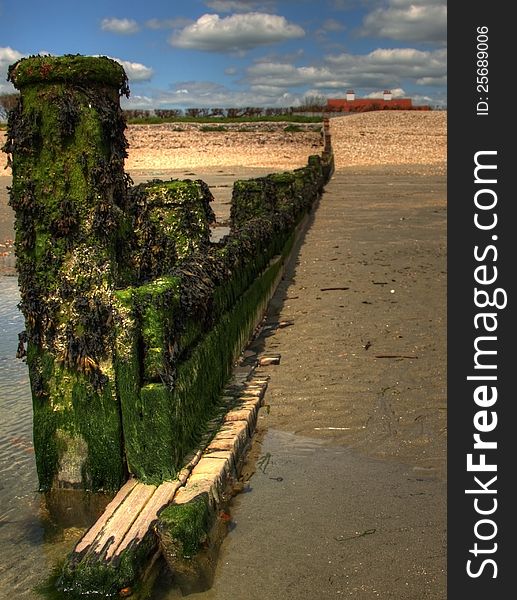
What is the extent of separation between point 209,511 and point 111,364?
47.1 inches

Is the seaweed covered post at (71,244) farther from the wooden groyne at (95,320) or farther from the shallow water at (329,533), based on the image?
the shallow water at (329,533)

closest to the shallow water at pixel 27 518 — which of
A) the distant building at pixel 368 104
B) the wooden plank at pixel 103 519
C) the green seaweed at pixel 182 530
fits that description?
the wooden plank at pixel 103 519

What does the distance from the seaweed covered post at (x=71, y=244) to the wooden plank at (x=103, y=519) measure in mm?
274

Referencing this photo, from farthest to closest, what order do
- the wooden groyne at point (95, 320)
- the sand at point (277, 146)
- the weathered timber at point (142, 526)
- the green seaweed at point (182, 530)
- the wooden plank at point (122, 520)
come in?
the sand at point (277, 146) < the wooden groyne at point (95, 320) < the green seaweed at point (182, 530) < the wooden plank at point (122, 520) < the weathered timber at point (142, 526)

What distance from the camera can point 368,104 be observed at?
72.8m

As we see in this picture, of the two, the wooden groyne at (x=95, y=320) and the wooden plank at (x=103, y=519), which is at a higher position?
the wooden groyne at (x=95, y=320)

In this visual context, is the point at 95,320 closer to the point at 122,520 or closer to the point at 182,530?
the point at 122,520

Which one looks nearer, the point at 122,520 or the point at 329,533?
the point at 122,520

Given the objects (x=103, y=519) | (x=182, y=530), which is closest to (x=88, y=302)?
(x=103, y=519)

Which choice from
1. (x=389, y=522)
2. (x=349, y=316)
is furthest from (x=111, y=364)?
(x=349, y=316)

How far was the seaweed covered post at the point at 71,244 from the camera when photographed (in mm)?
4887

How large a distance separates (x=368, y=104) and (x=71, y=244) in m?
71.5

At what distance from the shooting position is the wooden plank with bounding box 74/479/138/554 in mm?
4199

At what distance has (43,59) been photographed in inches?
190
